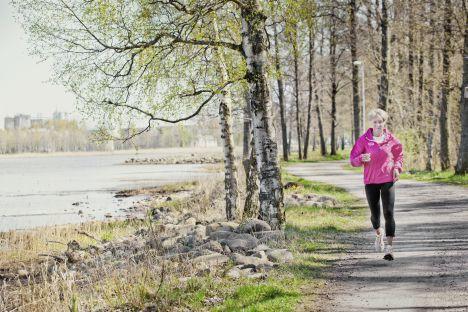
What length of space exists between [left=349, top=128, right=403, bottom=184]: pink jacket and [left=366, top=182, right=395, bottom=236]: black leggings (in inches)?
4.7

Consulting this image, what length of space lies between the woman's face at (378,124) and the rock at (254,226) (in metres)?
3.45

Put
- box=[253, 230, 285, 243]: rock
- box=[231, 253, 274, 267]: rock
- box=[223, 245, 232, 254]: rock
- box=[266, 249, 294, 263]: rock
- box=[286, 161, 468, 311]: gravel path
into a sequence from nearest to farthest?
1. box=[286, 161, 468, 311]: gravel path
2. box=[231, 253, 274, 267]: rock
3. box=[266, 249, 294, 263]: rock
4. box=[223, 245, 232, 254]: rock
5. box=[253, 230, 285, 243]: rock

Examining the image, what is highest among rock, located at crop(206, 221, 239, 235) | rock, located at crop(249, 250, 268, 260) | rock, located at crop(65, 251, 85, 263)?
rock, located at crop(206, 221, 239, 235)

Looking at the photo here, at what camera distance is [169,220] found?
19188 mm

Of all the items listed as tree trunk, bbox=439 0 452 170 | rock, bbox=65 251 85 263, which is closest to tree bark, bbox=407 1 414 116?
tree trunk, bbox=439 0 452 170

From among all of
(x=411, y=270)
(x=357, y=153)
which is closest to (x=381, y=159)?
(x=357, y=153)

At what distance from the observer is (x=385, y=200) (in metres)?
8.49

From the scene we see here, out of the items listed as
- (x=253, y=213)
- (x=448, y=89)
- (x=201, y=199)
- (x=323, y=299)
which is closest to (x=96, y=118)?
(x=253, y=213)

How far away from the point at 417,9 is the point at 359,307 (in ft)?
70.2

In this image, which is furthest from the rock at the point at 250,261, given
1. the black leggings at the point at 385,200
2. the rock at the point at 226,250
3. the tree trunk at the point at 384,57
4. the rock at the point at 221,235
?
the tree trunk at the point at 384,57

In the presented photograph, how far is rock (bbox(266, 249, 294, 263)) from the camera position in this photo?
8648 millimetres

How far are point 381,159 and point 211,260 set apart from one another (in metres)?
3.14

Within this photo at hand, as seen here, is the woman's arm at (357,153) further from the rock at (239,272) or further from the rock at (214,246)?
the rock at (214,246)

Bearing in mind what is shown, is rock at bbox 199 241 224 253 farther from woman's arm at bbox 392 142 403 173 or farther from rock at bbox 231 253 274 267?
woman's arm at bbox 392 142 403 173
